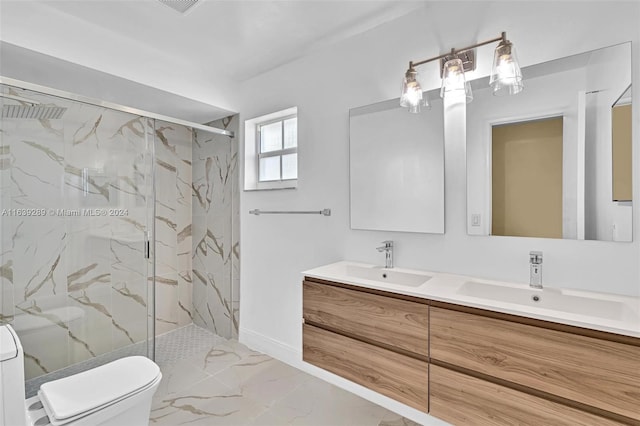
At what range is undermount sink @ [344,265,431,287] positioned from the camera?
5.90ft

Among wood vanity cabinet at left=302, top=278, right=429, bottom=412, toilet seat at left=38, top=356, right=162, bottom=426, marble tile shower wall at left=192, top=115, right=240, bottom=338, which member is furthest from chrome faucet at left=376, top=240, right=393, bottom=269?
marble tile shower wall at left=192, top=115, right=240, bottom=338

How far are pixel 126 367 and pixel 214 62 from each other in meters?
2.23

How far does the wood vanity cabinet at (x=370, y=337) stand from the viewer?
1431 mm

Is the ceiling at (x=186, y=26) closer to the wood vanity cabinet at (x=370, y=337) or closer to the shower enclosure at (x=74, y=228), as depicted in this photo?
the shower enclosure at (x=74, y=228)

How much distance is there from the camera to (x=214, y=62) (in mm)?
2559

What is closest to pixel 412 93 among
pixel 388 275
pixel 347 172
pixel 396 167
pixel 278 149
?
pixel 396 167

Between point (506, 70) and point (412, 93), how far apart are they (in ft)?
1.53

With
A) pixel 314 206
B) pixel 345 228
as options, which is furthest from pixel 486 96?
pixel 314 206

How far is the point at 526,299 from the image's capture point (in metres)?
1.48

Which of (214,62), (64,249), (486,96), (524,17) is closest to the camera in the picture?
(524,17)

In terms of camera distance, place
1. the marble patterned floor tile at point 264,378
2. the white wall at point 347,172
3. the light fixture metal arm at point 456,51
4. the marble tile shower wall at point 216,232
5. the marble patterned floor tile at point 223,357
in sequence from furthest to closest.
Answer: the marble tile shower wall at point 216,232 → the marble patterned floor tile at point 223,357 → the marble patterned floor tile at point 264,378 → the light fixture metal arm at point 456,51 → the white wall at point 347,172

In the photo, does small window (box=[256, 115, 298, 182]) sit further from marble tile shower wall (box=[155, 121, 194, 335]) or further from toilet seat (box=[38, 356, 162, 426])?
toilet seat (box=[38, 356, 162, 426])

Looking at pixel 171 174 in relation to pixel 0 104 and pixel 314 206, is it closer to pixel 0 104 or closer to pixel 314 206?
pixel 0 104

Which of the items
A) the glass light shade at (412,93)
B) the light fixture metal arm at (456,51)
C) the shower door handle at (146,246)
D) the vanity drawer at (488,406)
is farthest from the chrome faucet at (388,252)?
the shower door handle at (146,246)
